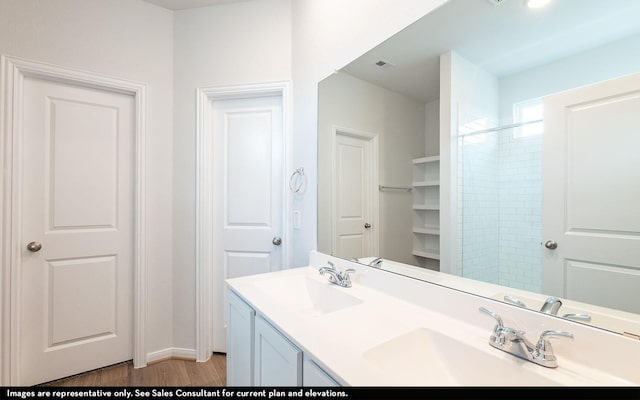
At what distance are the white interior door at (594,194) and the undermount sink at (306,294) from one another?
0.76 meters

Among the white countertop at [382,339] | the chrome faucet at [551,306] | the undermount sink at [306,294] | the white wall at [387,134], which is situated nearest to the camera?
the white countertop at [382,339]

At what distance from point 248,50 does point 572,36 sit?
1859 millimetres

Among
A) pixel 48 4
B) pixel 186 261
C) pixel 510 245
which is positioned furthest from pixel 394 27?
pixel 48 4

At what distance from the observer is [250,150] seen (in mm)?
2115

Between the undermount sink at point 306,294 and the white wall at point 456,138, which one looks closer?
the white wall at point 456,138

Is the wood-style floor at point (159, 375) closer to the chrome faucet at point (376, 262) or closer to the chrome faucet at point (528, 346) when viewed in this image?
the chrome faucet at point (376, 262)

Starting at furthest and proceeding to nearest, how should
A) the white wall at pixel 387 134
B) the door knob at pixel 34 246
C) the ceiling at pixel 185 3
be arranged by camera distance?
the ceiling at pixel 185 3 → the door knob at pixel 34 246 → the white wall at pixel 387 134

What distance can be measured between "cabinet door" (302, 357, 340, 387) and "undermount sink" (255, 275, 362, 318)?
463mm

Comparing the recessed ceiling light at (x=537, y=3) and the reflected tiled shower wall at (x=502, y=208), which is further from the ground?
the recessed ceiling light at (x=537, y=3)

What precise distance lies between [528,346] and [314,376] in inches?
20.9

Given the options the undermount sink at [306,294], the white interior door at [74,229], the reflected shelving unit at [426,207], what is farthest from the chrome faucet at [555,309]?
the white interior door at [74,229]

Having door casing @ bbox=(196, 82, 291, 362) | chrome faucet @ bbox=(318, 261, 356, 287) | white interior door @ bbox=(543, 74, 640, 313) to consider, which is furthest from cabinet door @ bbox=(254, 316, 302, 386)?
door casing @ bbox=(196, 82, 291, 362)

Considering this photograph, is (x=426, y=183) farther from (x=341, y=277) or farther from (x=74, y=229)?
(x=74, y=229)

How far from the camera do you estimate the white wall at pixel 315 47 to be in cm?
128
